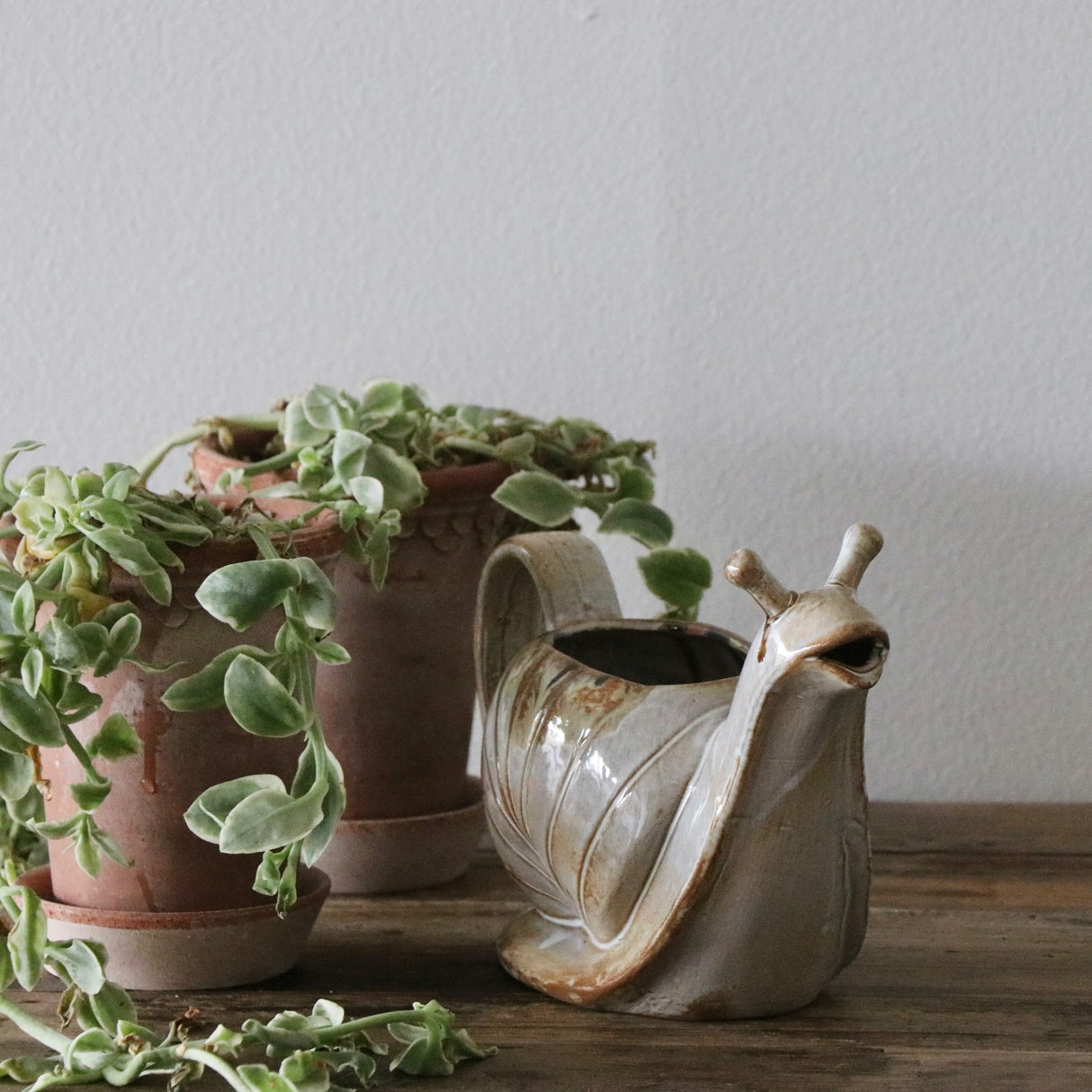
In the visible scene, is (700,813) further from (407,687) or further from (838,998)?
(407,687)

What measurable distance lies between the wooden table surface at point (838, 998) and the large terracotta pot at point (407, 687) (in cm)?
3

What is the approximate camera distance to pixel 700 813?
0.56 metres

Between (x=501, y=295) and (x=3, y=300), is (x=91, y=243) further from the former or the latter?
(x=501, y=295)

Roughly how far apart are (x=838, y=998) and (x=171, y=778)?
1.01 feet

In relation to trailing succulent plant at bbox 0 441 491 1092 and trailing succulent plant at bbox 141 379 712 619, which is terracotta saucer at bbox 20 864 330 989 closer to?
trailing succulent plant at bbox 0 441 491 1092

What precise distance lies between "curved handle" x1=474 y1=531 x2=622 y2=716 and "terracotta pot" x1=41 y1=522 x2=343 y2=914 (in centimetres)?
10

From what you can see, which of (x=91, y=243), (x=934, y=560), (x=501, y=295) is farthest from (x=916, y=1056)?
(x=91, y=243)

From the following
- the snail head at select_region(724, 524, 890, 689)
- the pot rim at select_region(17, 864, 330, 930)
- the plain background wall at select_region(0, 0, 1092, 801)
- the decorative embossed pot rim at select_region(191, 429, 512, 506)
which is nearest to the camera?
the snail head at select_region(724, 524, 890, 689)

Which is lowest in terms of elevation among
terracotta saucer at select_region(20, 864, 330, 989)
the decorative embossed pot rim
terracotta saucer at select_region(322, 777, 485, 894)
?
terracotta saucer at select_region(322, 777, 485, 894)

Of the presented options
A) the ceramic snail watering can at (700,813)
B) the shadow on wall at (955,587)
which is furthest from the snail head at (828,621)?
the shadow on wall at (955,587)

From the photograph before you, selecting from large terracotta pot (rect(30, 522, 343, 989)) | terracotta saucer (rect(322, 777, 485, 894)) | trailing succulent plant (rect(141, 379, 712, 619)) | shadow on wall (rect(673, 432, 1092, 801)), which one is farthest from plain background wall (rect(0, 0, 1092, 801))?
large terracotta pot (rect(30, 522, 343, 989))

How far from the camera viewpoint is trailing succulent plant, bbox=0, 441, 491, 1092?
1.75 feet

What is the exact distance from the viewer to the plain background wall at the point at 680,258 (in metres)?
0.93

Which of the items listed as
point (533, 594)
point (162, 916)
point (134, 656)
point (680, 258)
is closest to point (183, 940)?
point (162, 916)
